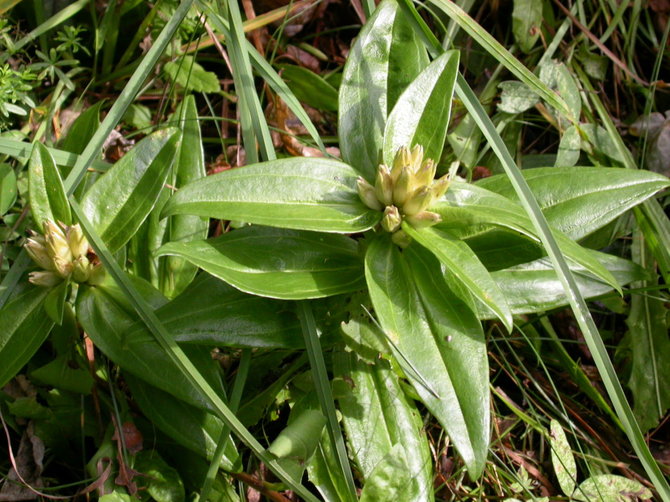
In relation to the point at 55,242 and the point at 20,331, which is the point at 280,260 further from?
the point at 20,331

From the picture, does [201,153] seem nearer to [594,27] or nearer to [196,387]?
[196,387]

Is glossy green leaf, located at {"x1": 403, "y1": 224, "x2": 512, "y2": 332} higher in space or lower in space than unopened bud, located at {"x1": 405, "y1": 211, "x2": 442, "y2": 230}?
lower

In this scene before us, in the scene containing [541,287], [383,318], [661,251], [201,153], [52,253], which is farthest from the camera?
[661,251]

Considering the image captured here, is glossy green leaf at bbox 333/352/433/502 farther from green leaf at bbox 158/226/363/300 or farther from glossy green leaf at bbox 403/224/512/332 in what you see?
glossy green leaf at bbox 403/224/512/332

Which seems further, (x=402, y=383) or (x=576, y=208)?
(x=402, y=383)

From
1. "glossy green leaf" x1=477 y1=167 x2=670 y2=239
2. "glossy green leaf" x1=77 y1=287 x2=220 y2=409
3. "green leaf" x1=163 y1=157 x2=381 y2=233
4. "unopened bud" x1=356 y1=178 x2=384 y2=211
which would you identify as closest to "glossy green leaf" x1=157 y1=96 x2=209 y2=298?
"glossy green leaf" x1=77 y1=287 x2=220 y2=409

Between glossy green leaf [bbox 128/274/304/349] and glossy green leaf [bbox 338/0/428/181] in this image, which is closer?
glossy green leaf [bbox 128/274/304/349]

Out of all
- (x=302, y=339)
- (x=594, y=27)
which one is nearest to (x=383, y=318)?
(x=302, y=339)
